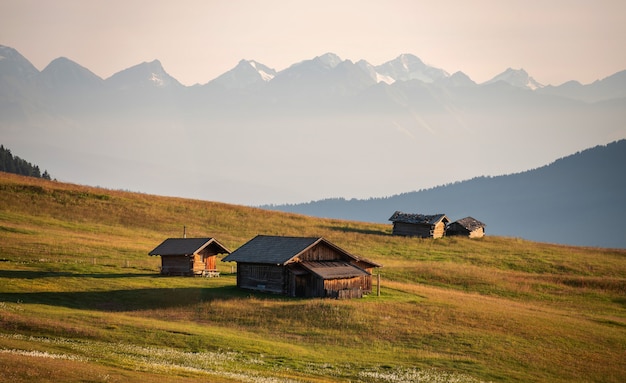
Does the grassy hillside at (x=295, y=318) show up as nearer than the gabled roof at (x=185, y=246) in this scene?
Yes

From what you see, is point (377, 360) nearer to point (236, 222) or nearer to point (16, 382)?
point (16, 382)

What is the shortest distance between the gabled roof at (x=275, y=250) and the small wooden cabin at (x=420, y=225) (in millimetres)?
45027

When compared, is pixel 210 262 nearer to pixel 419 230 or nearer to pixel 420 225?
pixel 419 230

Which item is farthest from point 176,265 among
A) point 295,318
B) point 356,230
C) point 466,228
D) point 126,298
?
point 466,228

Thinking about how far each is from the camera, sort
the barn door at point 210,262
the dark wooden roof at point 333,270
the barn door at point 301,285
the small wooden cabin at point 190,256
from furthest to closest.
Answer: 1. the barn door at point 210,262
2. the small wooden cabin at point 190,256
3. the barn door at point 301,285
4. the dark wooden roof at point 333,270

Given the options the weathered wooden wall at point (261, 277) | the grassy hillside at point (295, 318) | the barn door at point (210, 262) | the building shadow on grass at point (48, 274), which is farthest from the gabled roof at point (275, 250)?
the building shadow on grass at point (48, 274)

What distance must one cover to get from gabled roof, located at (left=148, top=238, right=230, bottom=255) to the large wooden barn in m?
5.80

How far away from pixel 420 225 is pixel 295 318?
63.0 meters

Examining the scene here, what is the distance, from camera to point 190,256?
8062 centimetres

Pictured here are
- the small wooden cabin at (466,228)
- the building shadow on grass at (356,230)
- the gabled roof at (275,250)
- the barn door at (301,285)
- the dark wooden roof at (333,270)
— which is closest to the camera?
the dark wooden roof at (333,270)

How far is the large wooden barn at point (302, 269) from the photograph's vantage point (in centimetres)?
6994

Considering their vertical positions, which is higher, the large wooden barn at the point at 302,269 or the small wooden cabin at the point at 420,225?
the small wooden cabin at the point at 420,225

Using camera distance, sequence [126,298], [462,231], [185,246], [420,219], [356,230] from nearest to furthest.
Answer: [126,298] < [185,246] < [420,219] < [462,231] < [356,230]

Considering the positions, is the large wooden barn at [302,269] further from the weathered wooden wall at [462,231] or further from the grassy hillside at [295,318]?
the weathered wooden wall at [462,231]
